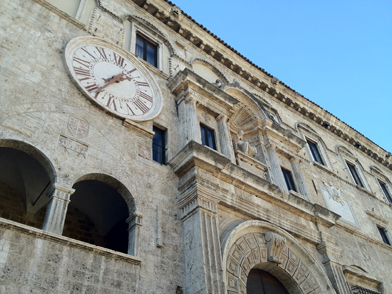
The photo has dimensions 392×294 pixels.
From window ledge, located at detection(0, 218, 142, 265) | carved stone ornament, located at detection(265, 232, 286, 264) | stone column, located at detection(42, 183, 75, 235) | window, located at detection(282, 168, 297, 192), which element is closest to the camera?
window ledge, located at detection(0, 218, 142, 265)

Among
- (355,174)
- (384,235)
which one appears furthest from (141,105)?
(355,174)

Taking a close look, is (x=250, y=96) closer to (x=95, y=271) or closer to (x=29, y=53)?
(x=29, y=53)

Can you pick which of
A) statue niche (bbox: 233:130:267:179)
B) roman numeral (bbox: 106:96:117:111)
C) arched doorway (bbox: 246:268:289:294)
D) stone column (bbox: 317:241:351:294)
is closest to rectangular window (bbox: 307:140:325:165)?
statue niche (bbox: 233:130:267:179)

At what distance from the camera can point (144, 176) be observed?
28.2 feet

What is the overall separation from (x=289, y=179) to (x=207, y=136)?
3739 mm

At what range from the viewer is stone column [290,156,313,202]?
12.8 meters

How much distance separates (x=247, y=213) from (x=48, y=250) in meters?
5.13

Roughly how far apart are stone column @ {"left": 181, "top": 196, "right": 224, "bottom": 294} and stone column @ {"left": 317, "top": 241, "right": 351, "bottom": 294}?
4.18m

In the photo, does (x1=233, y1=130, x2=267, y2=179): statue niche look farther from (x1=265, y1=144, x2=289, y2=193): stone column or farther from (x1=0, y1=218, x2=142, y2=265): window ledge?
(x1=0, y1=218, x2=142, y2=265): window ledge

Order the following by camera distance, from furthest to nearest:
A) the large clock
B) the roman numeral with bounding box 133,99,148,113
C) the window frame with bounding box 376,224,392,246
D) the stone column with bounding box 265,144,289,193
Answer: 1. the window frame with bounding box 376,224,392,246
2. the stone column with bounding box 265,144,289,193
3. the roman numeral with bounding box 133,99,148,113
4. the large clock

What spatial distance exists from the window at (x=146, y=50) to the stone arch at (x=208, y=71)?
5.74 feet

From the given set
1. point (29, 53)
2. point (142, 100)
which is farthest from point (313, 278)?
point (29, 53)

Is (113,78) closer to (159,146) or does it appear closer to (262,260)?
(159,146)

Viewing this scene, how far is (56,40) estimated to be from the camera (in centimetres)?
936
